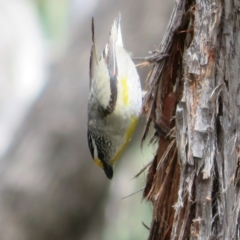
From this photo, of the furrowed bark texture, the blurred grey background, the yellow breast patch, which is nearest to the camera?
the furrowed bark texture

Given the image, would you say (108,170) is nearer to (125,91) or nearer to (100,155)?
(100,155)

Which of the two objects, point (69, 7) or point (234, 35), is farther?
point (69, 7)

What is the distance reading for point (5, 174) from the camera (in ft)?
14.9

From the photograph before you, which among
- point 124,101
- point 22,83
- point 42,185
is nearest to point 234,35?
point 124,101

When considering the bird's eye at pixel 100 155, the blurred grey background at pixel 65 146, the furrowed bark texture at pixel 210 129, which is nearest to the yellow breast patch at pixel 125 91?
the bird's eye at pixel 100 155

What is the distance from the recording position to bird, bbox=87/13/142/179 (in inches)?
150

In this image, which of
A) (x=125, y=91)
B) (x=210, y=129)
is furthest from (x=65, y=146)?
(x=210, y=129)

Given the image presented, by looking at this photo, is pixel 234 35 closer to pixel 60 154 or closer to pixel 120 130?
pixel 120 130

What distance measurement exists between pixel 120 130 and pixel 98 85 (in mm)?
347

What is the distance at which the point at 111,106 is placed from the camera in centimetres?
384

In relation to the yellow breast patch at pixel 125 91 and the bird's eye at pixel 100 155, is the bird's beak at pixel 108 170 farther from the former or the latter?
the yellow breast patch at pixel 125 91

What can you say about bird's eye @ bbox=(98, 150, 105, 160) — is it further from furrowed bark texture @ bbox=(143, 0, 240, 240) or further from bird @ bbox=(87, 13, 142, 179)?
furrowed bark texture @ bbox=(143, 0, 240, 240)

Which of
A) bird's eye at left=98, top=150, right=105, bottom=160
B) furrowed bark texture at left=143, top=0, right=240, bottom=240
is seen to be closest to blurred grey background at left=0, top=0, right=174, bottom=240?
bird's eye at left=98, top=150, right=105, bottom=160

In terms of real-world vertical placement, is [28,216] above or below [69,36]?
below
